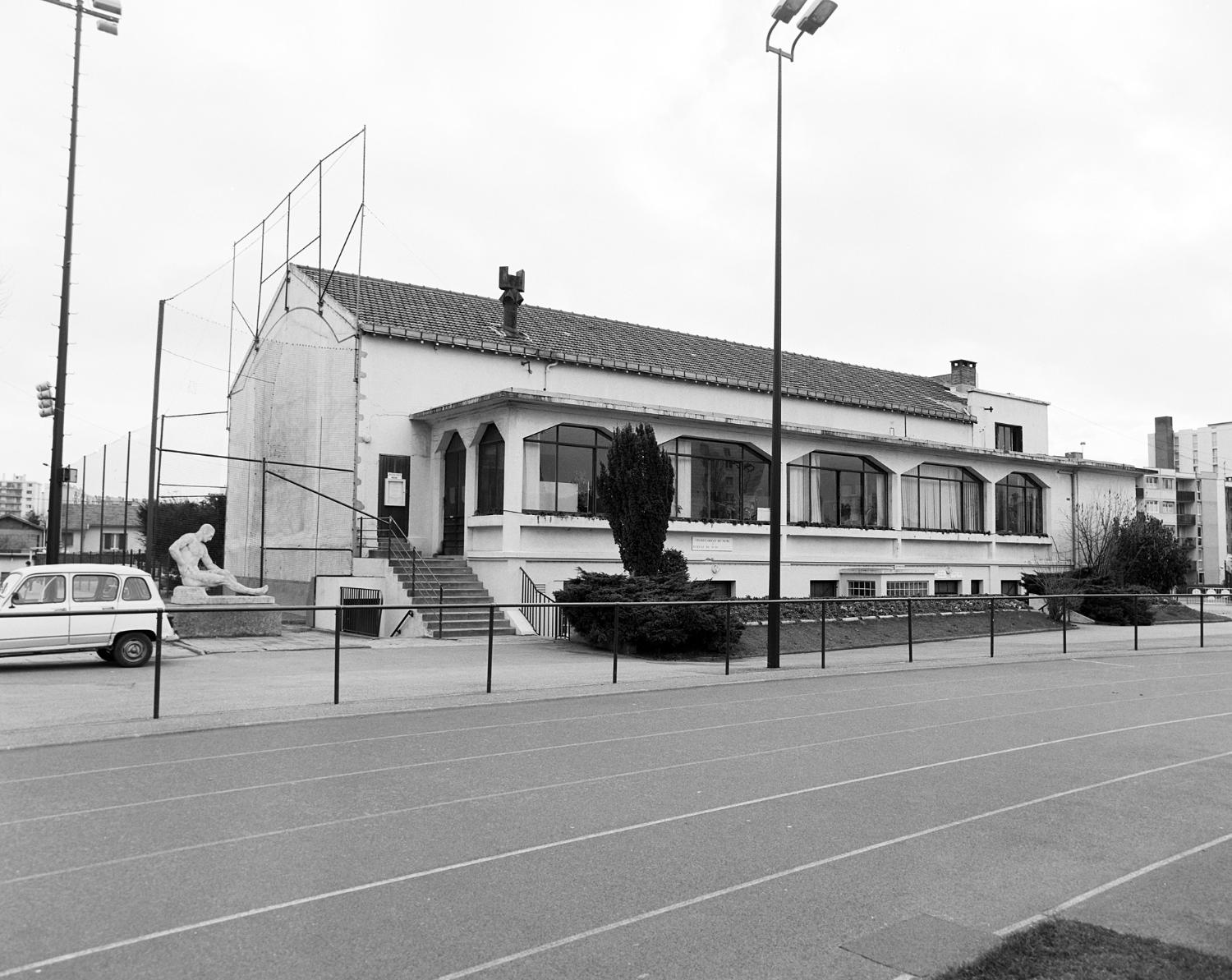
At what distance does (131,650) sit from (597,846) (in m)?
12.8

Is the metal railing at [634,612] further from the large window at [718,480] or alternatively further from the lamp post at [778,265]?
the large window at [718,480]

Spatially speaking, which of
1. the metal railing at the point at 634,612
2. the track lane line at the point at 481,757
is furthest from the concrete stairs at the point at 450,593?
the track lane line at the point at 481,757

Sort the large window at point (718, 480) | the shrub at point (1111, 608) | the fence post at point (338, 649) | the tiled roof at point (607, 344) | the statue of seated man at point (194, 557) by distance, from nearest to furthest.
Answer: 1. the fence post at point (338, 649)
2. the statue of seated man at point (194, 557)
3. the large window at point (718, 480)
4. the shrub at point (1111, 608)
5. the tiled roof at point (607, 344)

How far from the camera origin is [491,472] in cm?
2652

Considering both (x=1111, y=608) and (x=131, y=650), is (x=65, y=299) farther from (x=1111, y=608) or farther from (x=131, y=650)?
(x=1111, y=608)

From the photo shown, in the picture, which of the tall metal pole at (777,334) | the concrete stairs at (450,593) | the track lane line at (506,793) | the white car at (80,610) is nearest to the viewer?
the track lane line at (506,793)

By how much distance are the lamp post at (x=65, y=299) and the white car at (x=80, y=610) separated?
18.8ft

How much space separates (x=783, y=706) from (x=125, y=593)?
1103cm

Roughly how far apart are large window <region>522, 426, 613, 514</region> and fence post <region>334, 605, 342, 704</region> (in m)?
12.7

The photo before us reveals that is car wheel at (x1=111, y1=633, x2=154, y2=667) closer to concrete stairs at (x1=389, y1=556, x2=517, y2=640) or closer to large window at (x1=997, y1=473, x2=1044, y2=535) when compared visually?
concrete stairs at (x1=389, y1=556, x2=517, y2=640)

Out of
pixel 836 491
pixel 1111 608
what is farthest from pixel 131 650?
pixel 1111 608

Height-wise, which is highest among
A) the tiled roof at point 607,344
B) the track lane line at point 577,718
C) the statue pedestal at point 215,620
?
the tiled roof at point 607,344

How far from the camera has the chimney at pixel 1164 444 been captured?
9625cm

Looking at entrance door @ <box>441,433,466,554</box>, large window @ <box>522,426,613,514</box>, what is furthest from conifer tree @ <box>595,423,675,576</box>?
entrance door @ <box>441,433,466,554</box>
